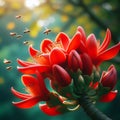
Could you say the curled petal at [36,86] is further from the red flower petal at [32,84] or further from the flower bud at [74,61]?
the flower bud at [74,61]

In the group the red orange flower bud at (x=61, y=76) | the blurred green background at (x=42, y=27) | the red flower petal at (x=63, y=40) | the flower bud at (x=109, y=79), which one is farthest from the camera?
the blurred green background at (x=42, y=27)

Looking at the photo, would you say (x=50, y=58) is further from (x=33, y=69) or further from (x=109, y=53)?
(x=109, y=53)

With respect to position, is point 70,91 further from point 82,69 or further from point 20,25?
point 20,25

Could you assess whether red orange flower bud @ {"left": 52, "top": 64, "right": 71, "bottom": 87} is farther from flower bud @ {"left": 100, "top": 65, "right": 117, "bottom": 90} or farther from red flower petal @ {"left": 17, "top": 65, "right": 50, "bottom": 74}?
flower bud @ {"left": 100, "top": 65, "right": 117, "bottom": 90}

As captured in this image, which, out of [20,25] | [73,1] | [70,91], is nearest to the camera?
[70,91]

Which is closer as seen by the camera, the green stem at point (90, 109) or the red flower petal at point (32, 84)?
the green stem at point (90, 109)

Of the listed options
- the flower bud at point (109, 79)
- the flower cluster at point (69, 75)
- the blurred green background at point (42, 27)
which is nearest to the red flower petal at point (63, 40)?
the flower cluster at point (69, 75)

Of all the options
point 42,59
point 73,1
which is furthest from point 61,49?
point 73,1
